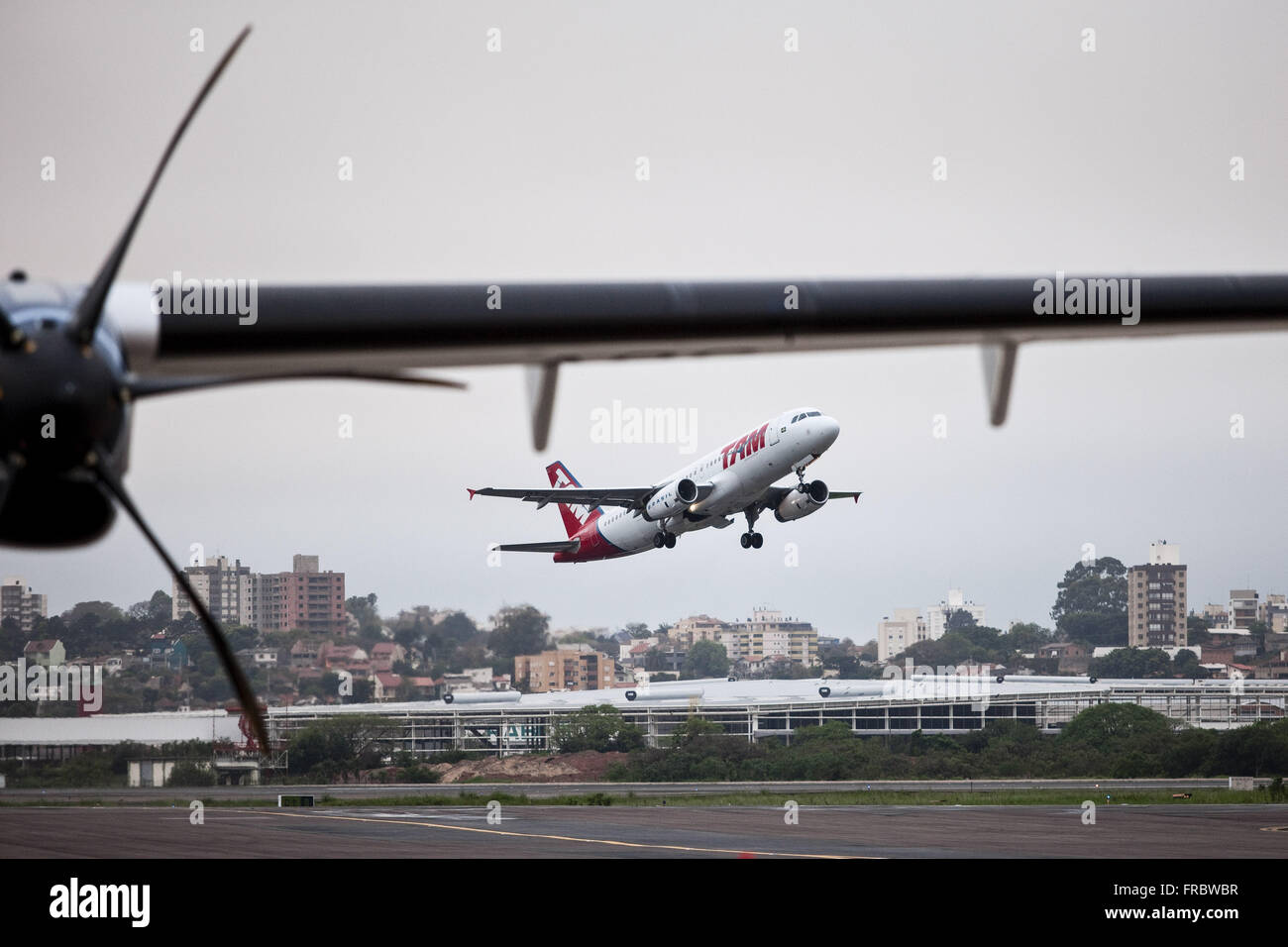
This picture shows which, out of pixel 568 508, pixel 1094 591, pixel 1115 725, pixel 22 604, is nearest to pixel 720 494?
pixel 568 508

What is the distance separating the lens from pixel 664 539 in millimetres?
50438

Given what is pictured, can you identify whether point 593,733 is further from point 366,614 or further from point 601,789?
point 366,614

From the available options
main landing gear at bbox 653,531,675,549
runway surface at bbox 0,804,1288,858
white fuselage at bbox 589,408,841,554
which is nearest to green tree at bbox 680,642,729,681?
main landing gear at bbox 653,531,675,549

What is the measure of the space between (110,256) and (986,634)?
247ft

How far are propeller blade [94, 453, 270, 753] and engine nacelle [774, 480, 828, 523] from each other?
41456mm

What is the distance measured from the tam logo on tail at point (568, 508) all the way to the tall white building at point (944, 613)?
22.6 meters

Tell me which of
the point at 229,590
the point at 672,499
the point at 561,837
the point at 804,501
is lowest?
the point at 561,837

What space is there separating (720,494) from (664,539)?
6.54 m

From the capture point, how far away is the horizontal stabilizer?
56188mm

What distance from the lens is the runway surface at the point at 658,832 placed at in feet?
85.8

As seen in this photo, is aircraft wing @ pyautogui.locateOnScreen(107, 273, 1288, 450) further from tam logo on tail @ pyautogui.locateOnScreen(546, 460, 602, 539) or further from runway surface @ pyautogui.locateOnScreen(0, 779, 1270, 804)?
tam logo on tail @ pyautogui.locateOnScreen(546, 460, 602, 539)

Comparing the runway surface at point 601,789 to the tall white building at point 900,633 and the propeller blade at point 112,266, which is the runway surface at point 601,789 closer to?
the tall white building at point 900,633

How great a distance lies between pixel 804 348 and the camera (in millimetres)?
4465
